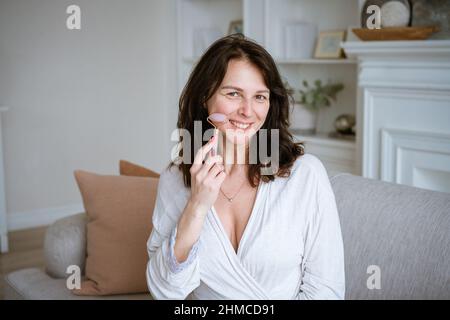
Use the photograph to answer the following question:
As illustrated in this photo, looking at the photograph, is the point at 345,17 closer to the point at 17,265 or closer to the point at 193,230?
the point at 17,265

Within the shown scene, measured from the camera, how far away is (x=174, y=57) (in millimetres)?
5203

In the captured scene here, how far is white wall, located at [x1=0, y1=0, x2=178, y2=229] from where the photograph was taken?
4.50m

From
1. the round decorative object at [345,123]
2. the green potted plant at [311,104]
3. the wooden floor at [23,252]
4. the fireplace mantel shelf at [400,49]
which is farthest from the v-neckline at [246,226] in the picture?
the green potted plant at [311,104]

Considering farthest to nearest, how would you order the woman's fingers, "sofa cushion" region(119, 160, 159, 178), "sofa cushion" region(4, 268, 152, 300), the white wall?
the white wall
"sofa cushion" region(119, 160, 159, 178)
"sofa cushion" region(4, 268, 152, 300)
the woman's fingers

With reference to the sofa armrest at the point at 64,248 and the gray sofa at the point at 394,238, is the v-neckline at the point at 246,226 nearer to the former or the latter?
the gray sofa at the point at 394,238

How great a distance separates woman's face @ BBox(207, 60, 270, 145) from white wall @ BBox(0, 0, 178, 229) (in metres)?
3.14

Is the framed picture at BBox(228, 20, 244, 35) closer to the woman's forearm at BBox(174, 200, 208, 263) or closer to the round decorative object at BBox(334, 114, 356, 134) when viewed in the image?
the round decorative object at BBox(334, 114, 356, 134)

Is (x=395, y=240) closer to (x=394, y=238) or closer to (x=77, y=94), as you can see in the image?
(x=394, y=238)

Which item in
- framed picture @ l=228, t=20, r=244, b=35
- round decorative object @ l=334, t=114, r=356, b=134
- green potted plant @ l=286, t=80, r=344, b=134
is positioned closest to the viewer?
round decorative object @ l=334, t=114, r=356, b=134

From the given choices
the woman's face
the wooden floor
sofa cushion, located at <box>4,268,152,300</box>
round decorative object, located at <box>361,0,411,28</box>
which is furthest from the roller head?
the wooden floor

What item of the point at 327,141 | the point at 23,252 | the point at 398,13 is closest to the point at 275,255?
the point at 398,13

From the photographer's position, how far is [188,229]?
1576mm

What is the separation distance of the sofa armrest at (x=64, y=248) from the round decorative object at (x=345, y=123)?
2.16 m

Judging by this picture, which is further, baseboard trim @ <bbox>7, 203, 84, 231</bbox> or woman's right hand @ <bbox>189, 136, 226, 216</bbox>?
baseboard trim @ <bbox>7, 203, 84, 231</bbox>
